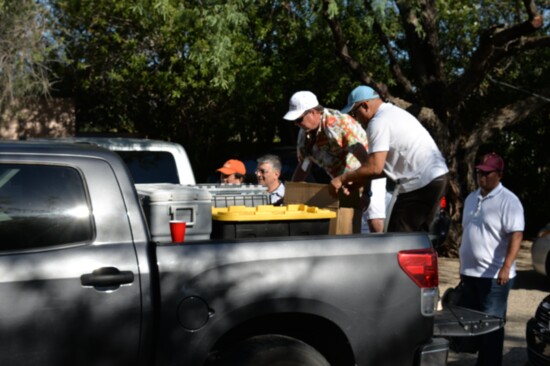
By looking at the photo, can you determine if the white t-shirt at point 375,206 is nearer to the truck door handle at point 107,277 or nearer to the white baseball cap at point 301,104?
the white baseball cap at point 301,104

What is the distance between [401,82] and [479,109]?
12.7 ft

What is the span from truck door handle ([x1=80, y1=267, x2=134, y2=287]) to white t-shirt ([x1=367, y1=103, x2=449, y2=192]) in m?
2.27

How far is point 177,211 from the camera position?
13.4 ft

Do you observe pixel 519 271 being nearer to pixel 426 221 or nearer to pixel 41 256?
pixel 426 221

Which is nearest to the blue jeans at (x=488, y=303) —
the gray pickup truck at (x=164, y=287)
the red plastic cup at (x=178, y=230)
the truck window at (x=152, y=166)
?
the gray pickup truck at (x=164, y=287)

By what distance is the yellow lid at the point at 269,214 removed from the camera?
427 centimetres

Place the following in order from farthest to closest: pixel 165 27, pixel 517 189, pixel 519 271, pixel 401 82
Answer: pixel 517 189 → pixel 165 27 → pixel 401 82 → pixel 519 271

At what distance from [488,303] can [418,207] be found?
1.00 meters

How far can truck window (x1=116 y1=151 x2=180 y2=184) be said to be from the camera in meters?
7.67

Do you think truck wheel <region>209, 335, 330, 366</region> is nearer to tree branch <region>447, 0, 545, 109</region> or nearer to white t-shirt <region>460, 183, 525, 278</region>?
white t-shirt <region>460, 183, 525, 278</region>

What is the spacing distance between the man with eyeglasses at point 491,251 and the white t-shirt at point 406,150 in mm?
605

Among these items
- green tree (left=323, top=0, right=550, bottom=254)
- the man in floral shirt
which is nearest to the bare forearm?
the man in floral shirt

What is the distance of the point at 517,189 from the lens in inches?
634

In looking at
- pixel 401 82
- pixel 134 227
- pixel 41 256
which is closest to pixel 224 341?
pixel 134 227
